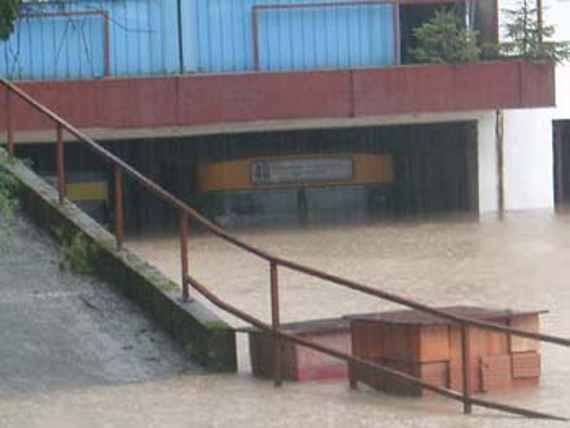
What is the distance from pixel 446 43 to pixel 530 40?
123 cm

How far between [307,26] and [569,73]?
15.3 ft

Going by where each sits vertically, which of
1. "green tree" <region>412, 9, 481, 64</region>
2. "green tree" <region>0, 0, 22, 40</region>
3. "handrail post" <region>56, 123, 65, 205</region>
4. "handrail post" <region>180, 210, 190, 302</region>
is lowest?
"handrail post" <region>180, 210, 190, 302</region>

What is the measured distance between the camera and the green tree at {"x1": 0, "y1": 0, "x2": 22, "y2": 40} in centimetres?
984

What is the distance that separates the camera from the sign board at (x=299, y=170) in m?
23.1

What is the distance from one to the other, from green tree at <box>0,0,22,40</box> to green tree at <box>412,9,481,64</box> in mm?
11234

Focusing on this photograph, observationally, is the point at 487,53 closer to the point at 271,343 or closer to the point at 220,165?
the point at 220,165

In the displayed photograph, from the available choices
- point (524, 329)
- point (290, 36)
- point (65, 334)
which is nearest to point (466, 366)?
point (524, 329)

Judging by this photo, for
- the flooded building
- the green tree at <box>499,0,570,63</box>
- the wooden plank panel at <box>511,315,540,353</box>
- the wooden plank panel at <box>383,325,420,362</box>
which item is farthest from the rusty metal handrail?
the green tree at <box>499,0,570,63</box>

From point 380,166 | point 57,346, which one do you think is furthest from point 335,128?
point 57,346

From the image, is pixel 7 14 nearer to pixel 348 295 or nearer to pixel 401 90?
pixel 348 295

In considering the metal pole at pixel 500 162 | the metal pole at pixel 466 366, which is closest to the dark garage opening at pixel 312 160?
the metal pole at pixel 500 162

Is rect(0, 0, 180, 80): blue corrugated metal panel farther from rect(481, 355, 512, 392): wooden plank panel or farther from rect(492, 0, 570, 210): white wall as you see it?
rect(481, 355, 512, 392): wooden plank panel

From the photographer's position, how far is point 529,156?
23.1 meters

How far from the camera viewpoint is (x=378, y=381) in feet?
32.7
